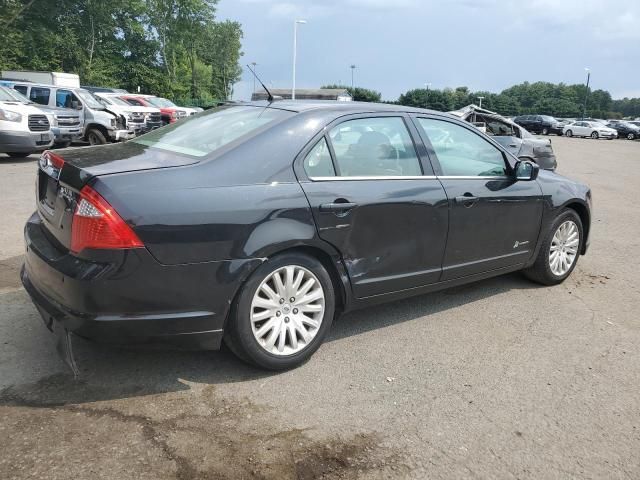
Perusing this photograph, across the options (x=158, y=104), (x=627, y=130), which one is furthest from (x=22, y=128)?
(x=627, y=130)

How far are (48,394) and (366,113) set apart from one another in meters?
2.60

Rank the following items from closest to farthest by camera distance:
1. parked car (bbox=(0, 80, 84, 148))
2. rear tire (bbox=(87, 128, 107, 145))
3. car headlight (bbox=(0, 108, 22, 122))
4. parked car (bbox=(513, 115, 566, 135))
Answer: car headlight (bbox=(0, 108, 22, 122)) < parked car (bbox=(0, 80, 84, 148)) < rear tire (bbox=(87, 128, 107, 145)) < parked car (bbox=(513, 115, 566, 135))

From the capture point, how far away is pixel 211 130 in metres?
3.81

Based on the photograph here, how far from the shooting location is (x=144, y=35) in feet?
192

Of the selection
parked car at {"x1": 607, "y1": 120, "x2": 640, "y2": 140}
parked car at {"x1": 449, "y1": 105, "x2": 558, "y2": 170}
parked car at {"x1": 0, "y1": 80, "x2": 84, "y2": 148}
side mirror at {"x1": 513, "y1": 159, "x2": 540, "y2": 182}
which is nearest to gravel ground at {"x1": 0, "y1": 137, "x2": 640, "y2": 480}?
side mirror at {"x1": 513, "y1": 159, "x2": 540, "y2": 182}

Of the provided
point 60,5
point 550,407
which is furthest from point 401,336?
point 60,5

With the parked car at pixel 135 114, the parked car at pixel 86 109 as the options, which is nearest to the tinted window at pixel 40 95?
the parked car at pixel 86 109

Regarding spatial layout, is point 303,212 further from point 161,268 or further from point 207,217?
point 161,268

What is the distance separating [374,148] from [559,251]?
7.78 ft

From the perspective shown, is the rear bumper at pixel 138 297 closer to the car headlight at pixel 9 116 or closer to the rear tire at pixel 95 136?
the car headlight at pixel 9 116

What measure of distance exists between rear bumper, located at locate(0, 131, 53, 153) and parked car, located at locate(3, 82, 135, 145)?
363 cm

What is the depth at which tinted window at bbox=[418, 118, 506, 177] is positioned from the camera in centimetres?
425

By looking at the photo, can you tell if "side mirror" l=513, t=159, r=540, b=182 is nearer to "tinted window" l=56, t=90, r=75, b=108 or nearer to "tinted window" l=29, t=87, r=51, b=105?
"tinted window" l=56, t=90, r=75, b=108

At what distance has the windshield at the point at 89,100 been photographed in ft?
54.6
